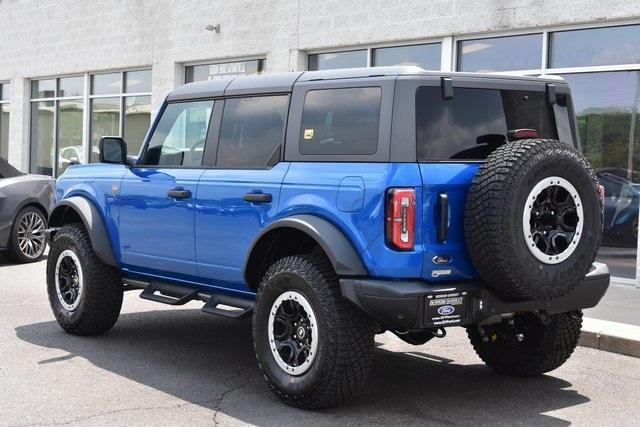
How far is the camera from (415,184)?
4969mm

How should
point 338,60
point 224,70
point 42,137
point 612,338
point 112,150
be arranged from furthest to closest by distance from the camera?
point 42,137
point 224,70
point 338,60
point 612,338
point 112,150

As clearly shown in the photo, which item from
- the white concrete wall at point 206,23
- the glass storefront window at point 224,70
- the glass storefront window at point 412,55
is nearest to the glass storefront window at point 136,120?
the white concrete wall at point 206,23

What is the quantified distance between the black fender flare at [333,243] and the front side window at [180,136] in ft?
4.61

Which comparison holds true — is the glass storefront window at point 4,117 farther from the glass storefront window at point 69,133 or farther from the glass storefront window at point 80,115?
the glass storefront window at point 69,133

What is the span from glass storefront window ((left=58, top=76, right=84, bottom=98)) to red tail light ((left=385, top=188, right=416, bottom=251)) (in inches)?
649

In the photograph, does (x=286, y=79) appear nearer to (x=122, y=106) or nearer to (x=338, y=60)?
(x=338, y=60)

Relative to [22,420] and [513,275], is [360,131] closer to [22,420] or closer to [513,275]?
[513,275]

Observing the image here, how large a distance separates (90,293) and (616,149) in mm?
6467

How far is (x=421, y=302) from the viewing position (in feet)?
16.1

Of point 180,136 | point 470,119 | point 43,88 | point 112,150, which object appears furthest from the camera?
point 43,88

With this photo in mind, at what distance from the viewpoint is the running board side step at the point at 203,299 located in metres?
5.90

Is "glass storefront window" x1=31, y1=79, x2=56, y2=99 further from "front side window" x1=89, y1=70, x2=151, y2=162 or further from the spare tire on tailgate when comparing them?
the spare tire on tailgate

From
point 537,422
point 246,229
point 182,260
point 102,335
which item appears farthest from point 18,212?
point 537,422

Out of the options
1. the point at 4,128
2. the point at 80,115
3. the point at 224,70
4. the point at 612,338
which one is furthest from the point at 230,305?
the point at 4,128
